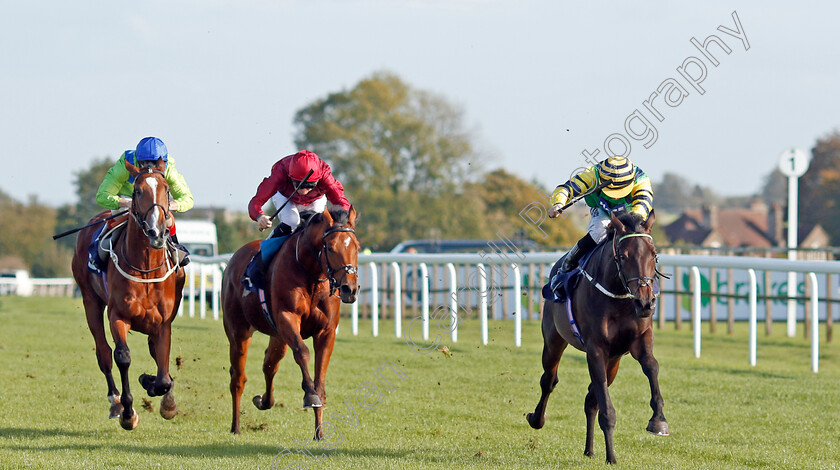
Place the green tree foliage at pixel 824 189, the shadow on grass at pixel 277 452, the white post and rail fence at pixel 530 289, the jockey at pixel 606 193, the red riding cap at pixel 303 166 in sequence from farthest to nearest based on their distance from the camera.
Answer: the green tree foliage at pixel 824 189 → the white post and rail fence at pixel 530 289 → the red riding cap at pixel 303 166 → the jockey at pixel 606 193 → the shadow on grass at pixel 277 452

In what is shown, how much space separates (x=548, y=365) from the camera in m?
6.73

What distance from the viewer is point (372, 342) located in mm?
12625

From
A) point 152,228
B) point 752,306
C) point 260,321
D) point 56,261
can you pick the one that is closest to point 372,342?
point 752,306

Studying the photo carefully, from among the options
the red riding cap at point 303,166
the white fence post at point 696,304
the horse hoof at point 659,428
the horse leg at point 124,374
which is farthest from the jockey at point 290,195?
the white fence post at point 696,304

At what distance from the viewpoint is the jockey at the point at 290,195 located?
22.6 feet

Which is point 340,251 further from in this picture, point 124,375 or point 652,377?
point 652,377

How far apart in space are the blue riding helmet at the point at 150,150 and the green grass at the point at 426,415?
190 centimetres

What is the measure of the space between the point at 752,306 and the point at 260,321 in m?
5.86

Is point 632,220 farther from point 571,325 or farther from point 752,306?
point 752,306

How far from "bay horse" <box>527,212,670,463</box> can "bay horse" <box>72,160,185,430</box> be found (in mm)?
2710

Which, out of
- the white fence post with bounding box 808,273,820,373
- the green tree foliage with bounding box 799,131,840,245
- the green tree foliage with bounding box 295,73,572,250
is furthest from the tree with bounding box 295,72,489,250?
the white fence post with bounding box 808,273,820,373

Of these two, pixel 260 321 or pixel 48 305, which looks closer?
pixel 260 321

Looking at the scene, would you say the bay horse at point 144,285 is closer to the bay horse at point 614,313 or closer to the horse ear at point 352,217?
the horse ear at point 352,217

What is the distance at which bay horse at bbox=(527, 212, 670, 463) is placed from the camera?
563 cm
